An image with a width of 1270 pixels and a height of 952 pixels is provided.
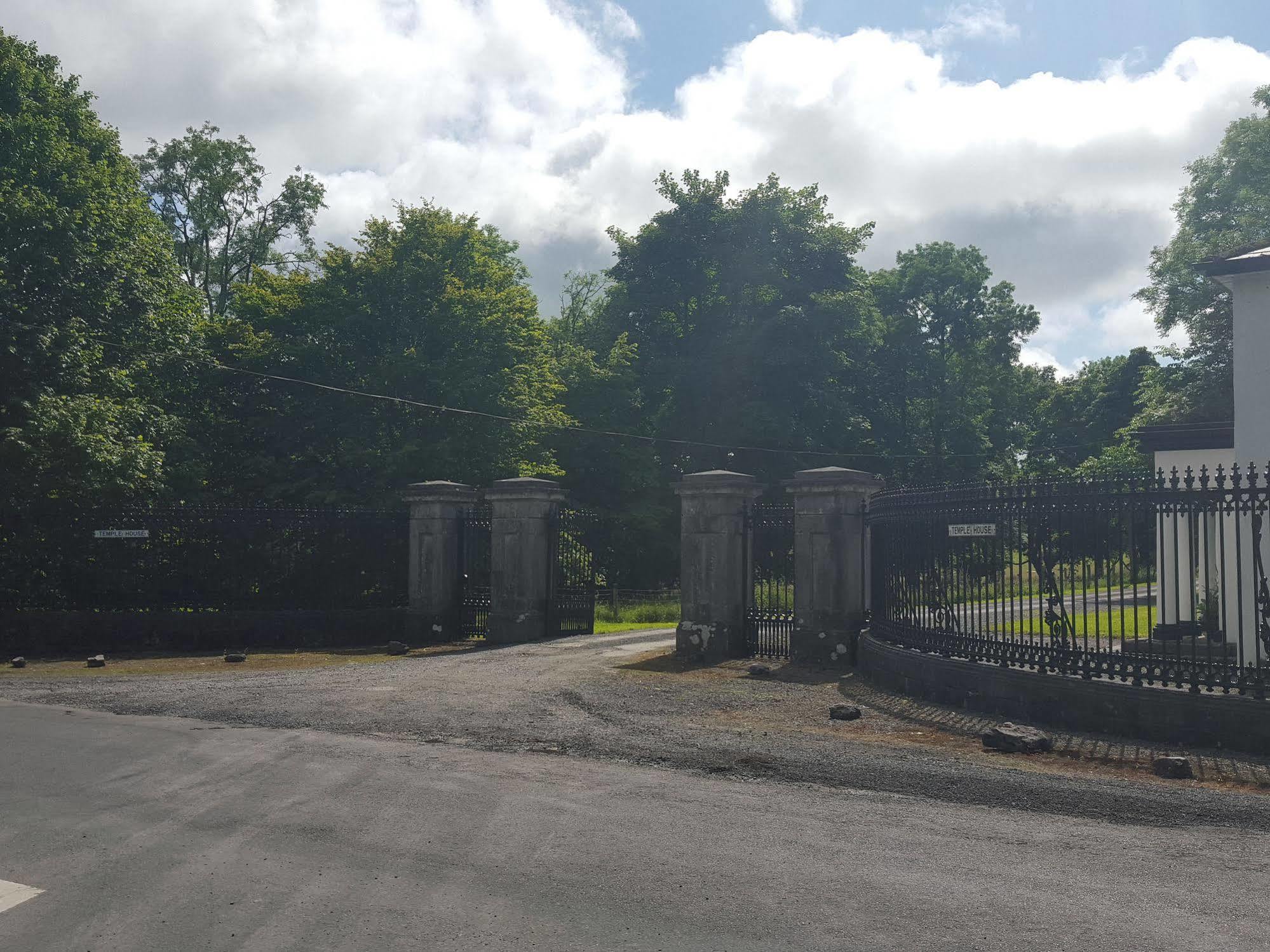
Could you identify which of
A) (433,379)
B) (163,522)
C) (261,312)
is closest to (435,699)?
(163,522)

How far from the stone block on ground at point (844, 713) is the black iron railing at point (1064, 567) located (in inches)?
60.5

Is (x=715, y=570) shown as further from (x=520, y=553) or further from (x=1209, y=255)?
(x=1209, y=255)

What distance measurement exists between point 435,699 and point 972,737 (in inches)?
228

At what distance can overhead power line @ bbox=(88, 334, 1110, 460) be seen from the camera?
27516 millimetres

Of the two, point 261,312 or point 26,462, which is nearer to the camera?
point 26,462

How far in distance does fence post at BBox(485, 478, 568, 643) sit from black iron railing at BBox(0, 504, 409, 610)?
7.78 ft

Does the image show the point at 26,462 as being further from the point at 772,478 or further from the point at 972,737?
the point at 772,478

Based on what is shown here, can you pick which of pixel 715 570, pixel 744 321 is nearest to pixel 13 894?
pixel 715 570

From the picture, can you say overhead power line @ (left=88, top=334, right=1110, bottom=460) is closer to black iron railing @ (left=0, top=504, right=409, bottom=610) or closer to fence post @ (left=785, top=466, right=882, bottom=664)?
black iron railing @ (left=0, top=504, right=409, bottom=610)

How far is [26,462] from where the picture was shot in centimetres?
1888

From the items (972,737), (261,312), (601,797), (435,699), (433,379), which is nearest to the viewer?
(601,797)

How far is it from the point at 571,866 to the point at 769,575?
36.4 feet

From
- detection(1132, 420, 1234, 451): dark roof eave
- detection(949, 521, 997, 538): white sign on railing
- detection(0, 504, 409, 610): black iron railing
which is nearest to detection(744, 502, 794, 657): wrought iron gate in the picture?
detection(949, 521, 997, 538): white sign on railing

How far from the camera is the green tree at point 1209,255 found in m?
33.6
